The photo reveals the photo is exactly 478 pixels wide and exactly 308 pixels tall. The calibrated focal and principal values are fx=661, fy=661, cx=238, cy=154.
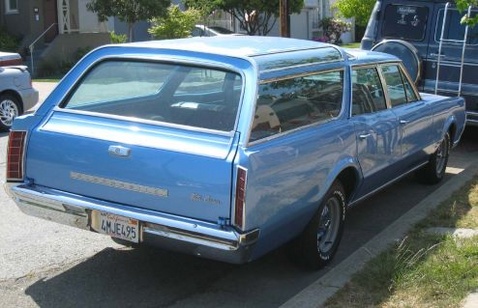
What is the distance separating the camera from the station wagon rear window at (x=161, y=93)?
14.6ft

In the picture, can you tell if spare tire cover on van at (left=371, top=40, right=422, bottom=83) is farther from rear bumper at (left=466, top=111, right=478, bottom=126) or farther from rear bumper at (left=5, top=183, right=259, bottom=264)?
rear bumper at (left=5, top=183, right=259, bottom=264)

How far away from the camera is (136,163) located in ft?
13.7

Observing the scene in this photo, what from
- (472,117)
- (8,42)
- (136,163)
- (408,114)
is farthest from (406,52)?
(8,42)

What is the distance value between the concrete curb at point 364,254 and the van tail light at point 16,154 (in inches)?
80.5

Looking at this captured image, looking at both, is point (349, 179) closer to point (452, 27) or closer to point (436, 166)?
point (436, 166)

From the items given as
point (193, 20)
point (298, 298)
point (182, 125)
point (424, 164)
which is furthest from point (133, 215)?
point (193, 20)

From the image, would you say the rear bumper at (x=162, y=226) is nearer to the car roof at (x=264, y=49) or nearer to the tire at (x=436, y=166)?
the car roof at (x=264, y=49)

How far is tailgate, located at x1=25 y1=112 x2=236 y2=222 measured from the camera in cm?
400

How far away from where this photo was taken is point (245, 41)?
→ 523 centimetres

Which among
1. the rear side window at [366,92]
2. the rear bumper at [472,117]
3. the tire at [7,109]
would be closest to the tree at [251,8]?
the tire at [7,109]

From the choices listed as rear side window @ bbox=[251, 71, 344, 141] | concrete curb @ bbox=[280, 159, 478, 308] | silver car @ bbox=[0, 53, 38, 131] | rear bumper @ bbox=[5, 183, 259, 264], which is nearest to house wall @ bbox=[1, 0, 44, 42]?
silver car @ bbox=[0, 53, 38, 131]

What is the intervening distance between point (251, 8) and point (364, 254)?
72.7ft

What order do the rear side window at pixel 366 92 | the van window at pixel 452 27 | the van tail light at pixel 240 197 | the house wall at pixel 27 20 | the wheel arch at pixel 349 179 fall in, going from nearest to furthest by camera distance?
the van tail light at pixel 240 197 < the wheel arch at pixel 349 179 < the rear side window at pixel 366 92 < the van window at pixel 452 27 < the house wall at pixel 27 20

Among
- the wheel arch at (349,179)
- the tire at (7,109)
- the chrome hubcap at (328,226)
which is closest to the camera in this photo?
the chrome hubcap at (328,226)
